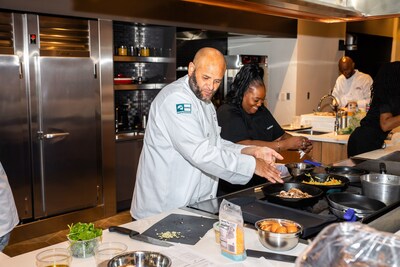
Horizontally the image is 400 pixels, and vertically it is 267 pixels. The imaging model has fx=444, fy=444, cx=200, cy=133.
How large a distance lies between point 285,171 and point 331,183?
525 mm

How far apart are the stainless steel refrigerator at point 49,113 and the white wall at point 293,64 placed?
329 centimetres

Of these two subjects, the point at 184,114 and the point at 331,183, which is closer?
the point at 184,114

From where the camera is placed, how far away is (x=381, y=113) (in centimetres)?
380

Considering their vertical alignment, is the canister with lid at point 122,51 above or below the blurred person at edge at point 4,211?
above

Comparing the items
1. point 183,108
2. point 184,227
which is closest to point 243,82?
point 183,108

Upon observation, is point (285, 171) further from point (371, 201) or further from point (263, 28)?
point (263, 28)

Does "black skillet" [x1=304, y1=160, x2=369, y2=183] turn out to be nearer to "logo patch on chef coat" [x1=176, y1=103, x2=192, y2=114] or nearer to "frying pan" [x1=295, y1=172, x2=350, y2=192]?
"frying pan" [x1=295, y1=172, x2=350, y2=192]

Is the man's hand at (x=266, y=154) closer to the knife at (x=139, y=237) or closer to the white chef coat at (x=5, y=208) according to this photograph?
the knife at (x=139, y=237)

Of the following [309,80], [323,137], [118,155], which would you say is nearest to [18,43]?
[118,155]

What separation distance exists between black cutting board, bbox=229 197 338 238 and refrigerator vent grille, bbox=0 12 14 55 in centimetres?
272

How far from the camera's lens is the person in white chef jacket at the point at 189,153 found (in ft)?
7.35

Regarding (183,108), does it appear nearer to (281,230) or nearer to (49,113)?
(281,230)

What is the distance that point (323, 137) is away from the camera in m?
4.91

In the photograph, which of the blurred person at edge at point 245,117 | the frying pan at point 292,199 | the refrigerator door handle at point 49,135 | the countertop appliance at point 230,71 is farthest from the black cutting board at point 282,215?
the countertop appliance at point 230,71
